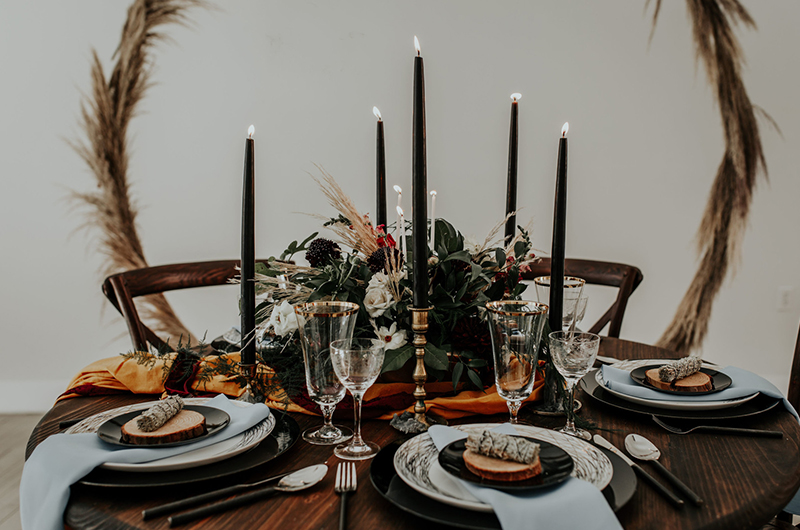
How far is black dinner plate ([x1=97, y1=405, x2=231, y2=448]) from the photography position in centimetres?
76

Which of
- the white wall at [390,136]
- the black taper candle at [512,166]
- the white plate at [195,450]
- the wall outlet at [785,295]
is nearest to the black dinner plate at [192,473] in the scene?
the white plate at [195,450]

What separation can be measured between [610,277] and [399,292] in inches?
44.8

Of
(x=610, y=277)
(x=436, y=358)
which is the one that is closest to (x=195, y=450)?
(x=436, y=358)

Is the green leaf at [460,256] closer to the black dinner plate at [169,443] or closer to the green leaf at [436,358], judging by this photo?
the green leaf at [436,358]

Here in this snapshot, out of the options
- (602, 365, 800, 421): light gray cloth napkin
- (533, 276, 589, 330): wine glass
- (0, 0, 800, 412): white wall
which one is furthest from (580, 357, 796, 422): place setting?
(0, 0, 800, 412): white wall

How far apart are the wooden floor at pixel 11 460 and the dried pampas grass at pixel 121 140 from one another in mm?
705

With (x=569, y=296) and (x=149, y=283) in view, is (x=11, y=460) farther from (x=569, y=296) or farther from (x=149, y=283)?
(x=569, y=296)

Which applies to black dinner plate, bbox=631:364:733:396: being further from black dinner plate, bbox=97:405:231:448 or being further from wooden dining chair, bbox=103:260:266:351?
wooden dining chair, bbox=103:260:266:351

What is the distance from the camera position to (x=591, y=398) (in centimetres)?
105

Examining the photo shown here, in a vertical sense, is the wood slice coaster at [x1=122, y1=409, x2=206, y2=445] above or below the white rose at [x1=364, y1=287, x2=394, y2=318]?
below

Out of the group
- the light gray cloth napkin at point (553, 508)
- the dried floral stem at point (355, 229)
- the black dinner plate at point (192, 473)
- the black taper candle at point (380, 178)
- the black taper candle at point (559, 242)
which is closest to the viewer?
the light gray cloth napkin at point (553, 508)

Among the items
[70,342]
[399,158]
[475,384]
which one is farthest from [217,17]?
[475,384]

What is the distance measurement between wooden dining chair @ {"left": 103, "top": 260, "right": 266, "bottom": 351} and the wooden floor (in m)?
0.76

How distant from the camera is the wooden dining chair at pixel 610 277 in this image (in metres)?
1.74
